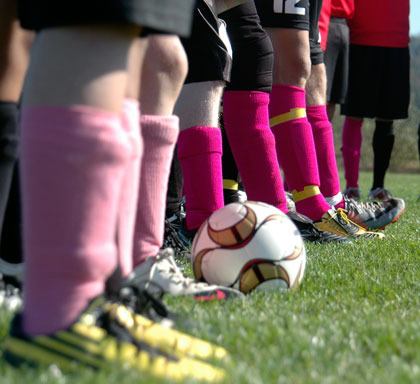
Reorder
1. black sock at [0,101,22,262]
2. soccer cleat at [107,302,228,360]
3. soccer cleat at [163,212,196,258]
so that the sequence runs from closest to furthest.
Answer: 1. soccer cleat at [107,302,228,360]
2. black sock at [0,101,22,262]
3. soccer cleat at [163,212,196,258]

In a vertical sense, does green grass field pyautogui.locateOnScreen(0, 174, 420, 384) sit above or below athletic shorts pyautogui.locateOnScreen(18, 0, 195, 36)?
below

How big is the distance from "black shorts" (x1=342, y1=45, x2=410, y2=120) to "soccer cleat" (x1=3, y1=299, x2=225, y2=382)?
662cm

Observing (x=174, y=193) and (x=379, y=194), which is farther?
(x=379, y=194)

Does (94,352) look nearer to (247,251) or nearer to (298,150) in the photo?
(247,251)

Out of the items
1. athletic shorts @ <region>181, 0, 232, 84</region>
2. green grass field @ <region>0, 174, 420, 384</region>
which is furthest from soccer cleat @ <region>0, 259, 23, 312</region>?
athletic shorts @ <region>181, 0, 232, 84</region>

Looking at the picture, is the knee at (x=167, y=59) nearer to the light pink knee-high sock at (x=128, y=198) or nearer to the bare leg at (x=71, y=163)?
the light pink knee-high sock at (x=128, y=198)

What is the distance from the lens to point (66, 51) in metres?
1.46

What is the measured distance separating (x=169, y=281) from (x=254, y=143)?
1.46 m

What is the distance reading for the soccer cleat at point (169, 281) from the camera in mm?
2176

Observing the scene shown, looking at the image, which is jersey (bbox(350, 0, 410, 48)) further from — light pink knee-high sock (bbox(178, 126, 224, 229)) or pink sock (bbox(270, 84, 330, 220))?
light pink knee-high sock (bbox(178, 126, 224, 229))

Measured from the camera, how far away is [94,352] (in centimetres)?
146

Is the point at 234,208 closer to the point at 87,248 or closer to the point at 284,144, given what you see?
the point at 87,248

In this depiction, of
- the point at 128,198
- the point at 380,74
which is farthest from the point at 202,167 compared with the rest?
the point at 380,74

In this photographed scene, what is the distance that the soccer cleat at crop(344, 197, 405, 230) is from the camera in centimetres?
438
